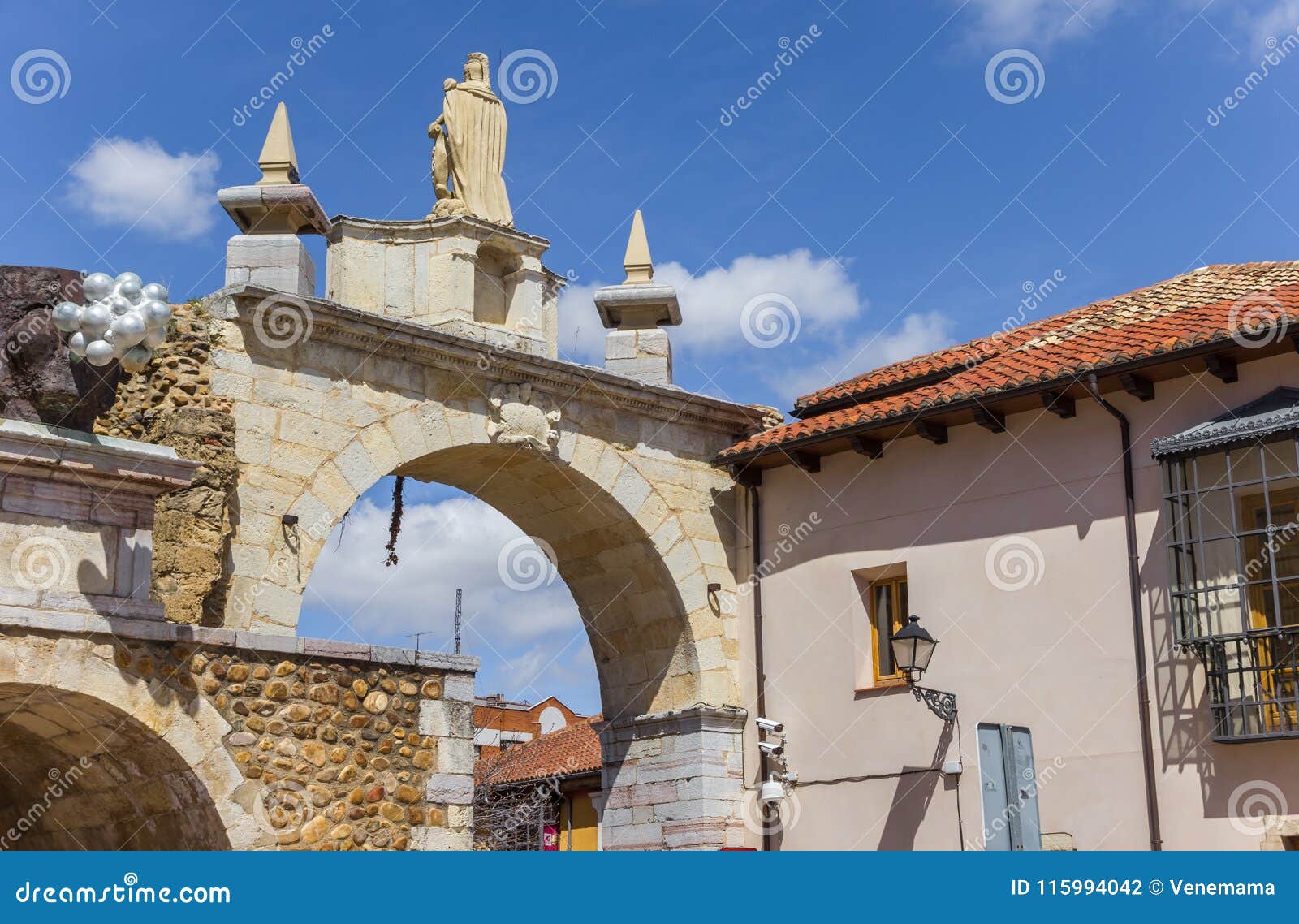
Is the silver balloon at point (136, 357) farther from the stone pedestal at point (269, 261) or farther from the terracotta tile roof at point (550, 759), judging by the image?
the terracotta tile roof at point (550, 759)

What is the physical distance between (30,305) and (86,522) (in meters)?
1.34

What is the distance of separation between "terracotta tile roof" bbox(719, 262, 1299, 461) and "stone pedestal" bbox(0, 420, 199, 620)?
6.08 m

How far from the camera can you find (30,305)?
8680mm

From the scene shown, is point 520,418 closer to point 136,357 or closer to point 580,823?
point 136,357

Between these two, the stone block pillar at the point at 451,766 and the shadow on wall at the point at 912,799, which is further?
the shadow on wall at the point at 912,799

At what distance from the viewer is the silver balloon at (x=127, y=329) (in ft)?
26.9

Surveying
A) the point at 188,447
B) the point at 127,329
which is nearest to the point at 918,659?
the point at 188,447

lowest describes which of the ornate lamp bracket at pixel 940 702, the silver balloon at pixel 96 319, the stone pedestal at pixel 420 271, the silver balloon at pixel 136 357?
the ornate lamp bracket at pixel 940 702

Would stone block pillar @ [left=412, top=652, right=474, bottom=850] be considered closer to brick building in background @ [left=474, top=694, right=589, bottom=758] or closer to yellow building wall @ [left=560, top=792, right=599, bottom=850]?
yellow building wall @ [left=560, top=792, right=599, bottom=850]

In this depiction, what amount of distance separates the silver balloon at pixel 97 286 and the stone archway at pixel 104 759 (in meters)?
1.97

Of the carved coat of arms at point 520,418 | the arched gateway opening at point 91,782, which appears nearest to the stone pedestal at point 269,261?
the carved coat of arms at point 520,418

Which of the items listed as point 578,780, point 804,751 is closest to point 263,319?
point 804,751

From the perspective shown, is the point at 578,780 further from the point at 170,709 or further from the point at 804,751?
the point at 170,709

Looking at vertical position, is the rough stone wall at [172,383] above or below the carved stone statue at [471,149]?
below
